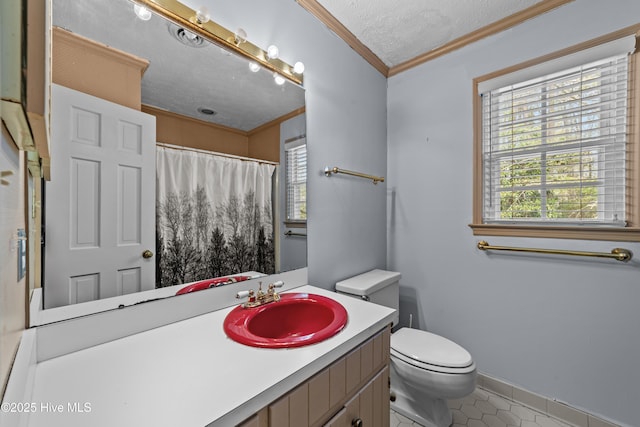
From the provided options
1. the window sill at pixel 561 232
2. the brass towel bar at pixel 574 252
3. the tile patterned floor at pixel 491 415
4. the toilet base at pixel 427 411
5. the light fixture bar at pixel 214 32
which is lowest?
the tile patterned floor at pixel 491 415

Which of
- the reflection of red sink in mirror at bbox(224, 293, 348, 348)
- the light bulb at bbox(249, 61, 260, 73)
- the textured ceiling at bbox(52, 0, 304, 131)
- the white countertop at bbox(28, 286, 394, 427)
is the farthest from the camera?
the light bulb at bbox(249, 61, 260, 73)

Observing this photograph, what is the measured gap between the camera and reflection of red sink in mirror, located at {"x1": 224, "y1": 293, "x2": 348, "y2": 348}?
3.08 feet

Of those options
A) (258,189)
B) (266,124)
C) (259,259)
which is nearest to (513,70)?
(266,124)

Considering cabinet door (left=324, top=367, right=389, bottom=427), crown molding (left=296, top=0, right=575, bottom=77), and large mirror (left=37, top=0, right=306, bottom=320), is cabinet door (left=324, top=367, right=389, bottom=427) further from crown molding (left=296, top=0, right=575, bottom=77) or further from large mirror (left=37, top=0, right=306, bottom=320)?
crown molding (left=296, top=0, right=575, bottom=77)

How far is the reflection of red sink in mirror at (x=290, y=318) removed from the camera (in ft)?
3.08

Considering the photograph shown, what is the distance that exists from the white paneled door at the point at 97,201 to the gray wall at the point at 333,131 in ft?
2.21

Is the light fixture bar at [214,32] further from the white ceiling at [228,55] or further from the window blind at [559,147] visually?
the window blind at [559,147]

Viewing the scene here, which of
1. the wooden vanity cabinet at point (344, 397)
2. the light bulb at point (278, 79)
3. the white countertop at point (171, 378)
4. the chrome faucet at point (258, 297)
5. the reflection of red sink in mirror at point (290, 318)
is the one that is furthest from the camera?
the light bulb at point (278, 79)

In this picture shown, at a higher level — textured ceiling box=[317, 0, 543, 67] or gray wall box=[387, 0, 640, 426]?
textured ceiling box=[317, 0, 543, 67]

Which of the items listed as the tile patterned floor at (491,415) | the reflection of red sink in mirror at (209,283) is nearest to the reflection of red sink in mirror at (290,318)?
the reflection of red sink in mirror at (209,283)

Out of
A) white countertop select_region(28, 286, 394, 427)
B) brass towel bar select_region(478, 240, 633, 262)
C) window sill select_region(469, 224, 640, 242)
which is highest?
window sill select_region(469, 224, 640, 242)

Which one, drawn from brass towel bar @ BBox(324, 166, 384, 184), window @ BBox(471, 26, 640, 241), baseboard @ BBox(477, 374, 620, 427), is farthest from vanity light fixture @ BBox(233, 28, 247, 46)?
baseboard @ BBox(477, 374, 620, 427)

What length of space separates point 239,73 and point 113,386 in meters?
1.20

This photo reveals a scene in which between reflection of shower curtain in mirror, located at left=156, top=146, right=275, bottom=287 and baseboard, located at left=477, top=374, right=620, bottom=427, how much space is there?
162cm
